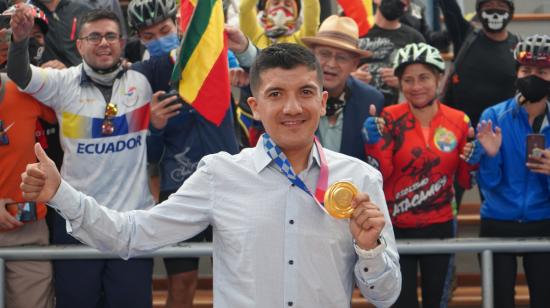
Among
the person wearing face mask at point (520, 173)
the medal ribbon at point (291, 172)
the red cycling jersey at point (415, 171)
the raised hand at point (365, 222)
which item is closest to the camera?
the raised hand at point (365, 222)

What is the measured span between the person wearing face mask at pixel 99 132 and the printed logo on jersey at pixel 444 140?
1.75m

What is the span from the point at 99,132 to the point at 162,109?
1.29 ft

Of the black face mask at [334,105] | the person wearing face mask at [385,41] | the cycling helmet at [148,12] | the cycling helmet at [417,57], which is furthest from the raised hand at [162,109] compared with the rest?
the person wearing face mask at [385,41]

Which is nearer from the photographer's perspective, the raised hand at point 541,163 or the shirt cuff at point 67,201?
the shirt cuff at point 67,201

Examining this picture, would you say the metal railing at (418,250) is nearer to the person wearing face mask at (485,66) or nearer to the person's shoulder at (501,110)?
the person's shoulder at (501,110)

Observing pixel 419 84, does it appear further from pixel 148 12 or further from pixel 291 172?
pixel 291 172

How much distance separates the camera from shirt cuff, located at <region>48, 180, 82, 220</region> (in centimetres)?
328

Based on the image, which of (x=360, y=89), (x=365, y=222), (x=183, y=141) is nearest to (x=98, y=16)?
(x=183, y=141)

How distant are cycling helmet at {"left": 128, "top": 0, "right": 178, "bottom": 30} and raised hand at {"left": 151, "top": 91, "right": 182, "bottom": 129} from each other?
0.64m

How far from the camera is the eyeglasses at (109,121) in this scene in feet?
18.6

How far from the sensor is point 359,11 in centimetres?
749

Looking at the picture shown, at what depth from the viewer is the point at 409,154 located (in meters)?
6.00

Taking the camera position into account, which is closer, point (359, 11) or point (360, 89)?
point (360, 89)

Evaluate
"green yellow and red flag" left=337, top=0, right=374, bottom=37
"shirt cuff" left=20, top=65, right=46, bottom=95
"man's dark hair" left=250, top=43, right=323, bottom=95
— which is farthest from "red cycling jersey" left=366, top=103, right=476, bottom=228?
"man's dark hair" left=250, top=43, right=323, bottom=95
